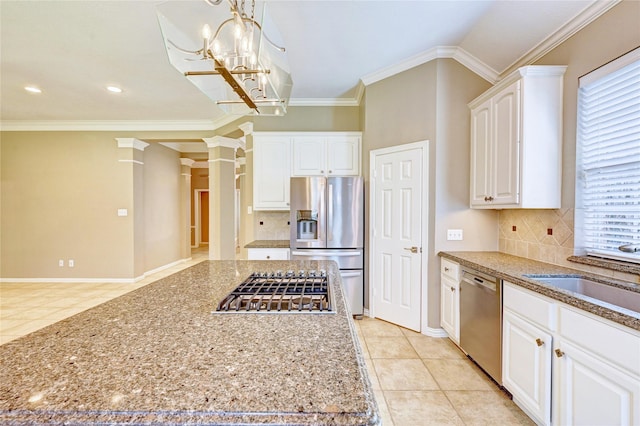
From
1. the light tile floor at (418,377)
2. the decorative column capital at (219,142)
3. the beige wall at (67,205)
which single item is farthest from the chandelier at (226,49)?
the beige wall at (67,205)

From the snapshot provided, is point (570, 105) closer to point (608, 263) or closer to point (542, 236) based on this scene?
point (542, 236)

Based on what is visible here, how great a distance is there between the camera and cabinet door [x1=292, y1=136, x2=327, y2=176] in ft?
12.1

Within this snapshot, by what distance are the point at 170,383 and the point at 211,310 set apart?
45 cm

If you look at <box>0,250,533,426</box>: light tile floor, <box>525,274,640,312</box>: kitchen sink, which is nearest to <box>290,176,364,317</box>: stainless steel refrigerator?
<box>0,250,533,426</box>: light tile floor

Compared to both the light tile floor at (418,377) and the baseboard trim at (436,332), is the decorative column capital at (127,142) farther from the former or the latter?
the baseboard trim at (436,332)

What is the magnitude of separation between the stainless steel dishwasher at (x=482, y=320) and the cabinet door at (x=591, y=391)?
0.51 meters

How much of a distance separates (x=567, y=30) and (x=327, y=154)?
243 cm

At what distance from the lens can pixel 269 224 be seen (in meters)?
4.09

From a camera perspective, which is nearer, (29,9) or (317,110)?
(29,9)

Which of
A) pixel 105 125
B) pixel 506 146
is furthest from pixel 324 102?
pixel 105 125

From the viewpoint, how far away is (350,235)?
10.9 feet

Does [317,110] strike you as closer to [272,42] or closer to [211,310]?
[272,42]

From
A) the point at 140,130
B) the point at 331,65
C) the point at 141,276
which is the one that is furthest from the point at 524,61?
the point at 141,276

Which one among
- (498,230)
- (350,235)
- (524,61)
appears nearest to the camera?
(524,61)
